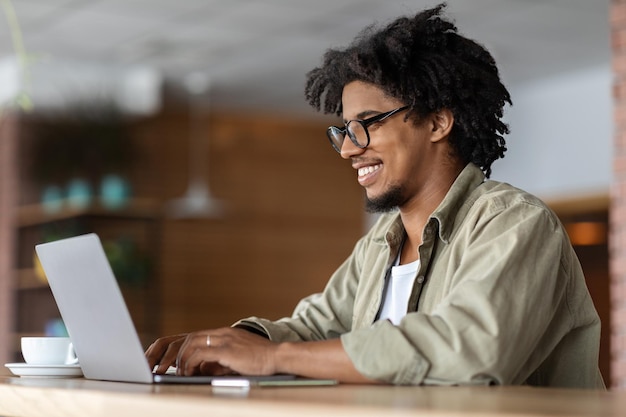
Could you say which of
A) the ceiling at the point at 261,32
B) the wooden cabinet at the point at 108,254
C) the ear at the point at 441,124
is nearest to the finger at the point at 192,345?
the ear at the point at 441,124

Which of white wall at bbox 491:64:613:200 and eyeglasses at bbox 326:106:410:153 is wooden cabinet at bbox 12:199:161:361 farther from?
eyeglasses at bbox 326:106:410:153

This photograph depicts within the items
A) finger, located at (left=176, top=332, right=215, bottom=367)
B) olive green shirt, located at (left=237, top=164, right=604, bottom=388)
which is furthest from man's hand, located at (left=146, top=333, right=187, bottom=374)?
olive green shirt, located at (left=237, top=164, right=604, bottom=388)

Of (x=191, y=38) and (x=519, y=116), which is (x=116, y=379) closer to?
(x=191, y=38)

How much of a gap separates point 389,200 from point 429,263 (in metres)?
0.20

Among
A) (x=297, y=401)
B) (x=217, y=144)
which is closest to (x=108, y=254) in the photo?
(x=217, y=144)

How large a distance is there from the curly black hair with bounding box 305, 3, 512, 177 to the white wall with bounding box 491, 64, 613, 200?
483cm

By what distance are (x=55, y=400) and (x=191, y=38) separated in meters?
5.15

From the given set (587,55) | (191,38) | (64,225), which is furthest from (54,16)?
(587,55)

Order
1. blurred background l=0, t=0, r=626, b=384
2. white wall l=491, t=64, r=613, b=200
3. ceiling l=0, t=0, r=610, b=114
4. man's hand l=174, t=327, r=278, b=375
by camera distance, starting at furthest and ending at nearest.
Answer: white wall l=491, t=64, r=613, b=200 < blurred background l=0, t=0, r=626, b=384 < ceiling l=0, t=0, r=610, b=114 < man's hand l=174, t=327, r=278, b=375

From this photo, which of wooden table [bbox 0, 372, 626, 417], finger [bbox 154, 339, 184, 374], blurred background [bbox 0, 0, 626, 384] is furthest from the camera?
blurred background [bbox 0, 0, 626, 384]

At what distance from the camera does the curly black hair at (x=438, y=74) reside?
6.95ft

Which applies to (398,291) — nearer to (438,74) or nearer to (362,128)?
(362,128)

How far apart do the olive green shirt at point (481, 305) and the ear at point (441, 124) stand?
0.12m

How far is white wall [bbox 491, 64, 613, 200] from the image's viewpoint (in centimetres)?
689
